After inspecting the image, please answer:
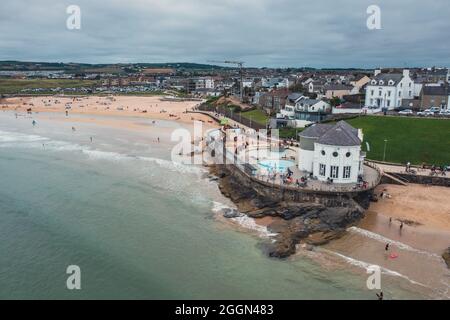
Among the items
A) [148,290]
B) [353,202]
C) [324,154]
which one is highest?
[324,154]

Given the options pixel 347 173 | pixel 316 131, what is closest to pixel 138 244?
pixel 347 173

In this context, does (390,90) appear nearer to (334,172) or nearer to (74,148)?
(334,172)

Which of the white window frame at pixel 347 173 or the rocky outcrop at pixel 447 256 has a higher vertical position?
the white window frame at pixel 347 173

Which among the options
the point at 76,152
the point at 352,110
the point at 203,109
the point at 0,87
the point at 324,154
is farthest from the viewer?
the point at 0,87

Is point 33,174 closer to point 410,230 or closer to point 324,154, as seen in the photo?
point 324,154

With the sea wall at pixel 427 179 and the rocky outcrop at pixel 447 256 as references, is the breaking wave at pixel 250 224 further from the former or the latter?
the sea wall at pixel 427 179

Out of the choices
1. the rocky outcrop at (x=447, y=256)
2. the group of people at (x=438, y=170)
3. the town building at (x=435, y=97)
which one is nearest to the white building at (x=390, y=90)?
the town building at (x=435, y=97)

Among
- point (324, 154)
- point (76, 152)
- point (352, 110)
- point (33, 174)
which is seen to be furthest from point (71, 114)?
point (324, 154)
